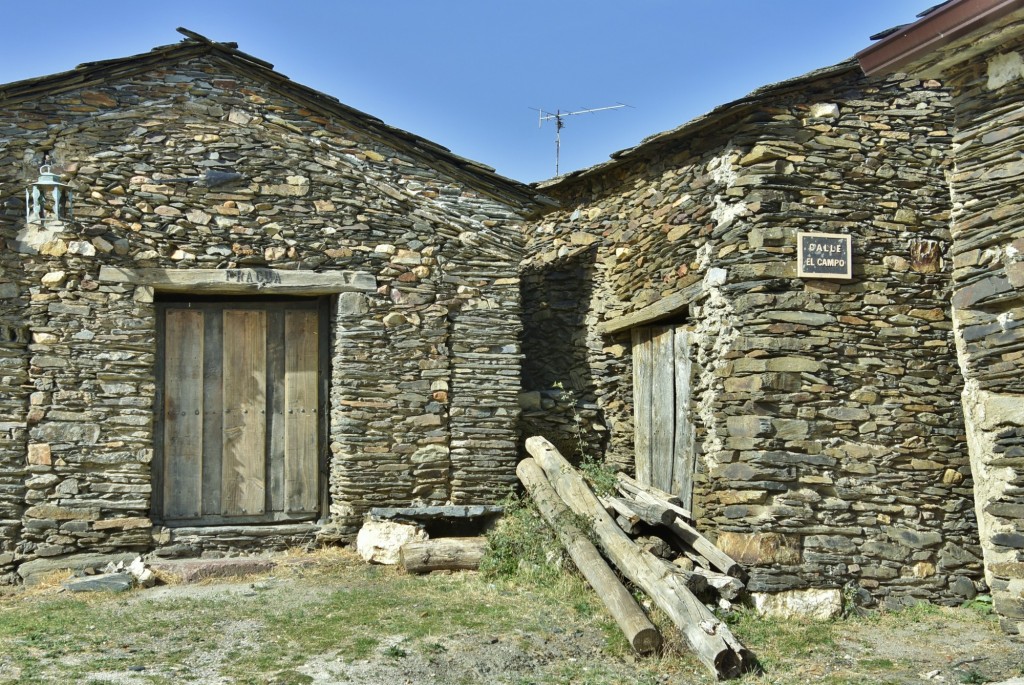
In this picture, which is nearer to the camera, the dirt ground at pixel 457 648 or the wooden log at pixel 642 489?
the dirt ground at pixel 457 648

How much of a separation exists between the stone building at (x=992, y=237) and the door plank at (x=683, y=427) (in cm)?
241

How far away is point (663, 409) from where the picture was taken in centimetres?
829

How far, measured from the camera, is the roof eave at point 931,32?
15.9 feet

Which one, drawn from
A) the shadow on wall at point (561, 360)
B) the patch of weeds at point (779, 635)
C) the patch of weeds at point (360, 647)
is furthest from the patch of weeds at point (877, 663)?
the shadow on wall at point (561, 360)

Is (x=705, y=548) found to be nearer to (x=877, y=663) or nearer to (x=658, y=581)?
(x=658, y=581)

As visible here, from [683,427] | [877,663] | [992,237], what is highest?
[992,237]

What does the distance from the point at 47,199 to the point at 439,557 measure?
4066 millimetres

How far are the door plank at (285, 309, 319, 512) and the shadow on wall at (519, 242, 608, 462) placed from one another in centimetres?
187

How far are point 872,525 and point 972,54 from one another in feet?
10.5

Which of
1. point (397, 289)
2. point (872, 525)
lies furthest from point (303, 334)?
point (872, 525)

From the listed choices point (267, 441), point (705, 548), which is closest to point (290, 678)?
point (705, 548)

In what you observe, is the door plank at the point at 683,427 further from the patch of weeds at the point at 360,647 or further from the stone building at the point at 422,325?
the patch of weeds at the point at 360,647

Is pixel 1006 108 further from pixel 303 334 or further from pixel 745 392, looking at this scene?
pixel 303 334

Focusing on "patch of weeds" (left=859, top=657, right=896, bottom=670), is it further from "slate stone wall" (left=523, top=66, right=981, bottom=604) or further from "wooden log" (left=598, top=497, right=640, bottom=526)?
"wooden log" (left=598, top=497, right=640, bottom=526)
